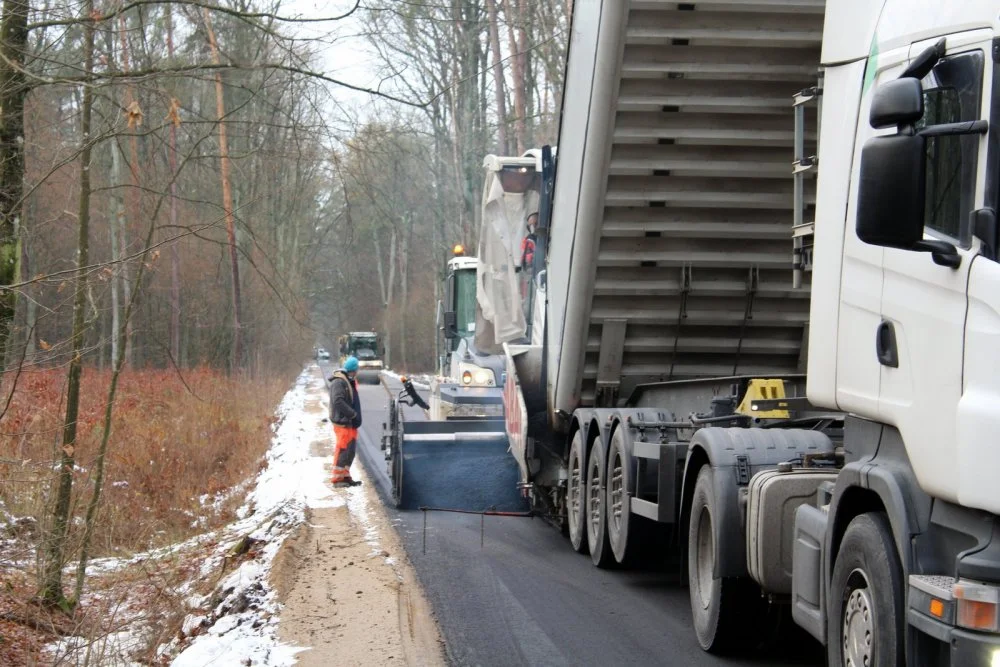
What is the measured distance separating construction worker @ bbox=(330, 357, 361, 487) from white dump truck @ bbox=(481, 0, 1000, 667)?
379cm

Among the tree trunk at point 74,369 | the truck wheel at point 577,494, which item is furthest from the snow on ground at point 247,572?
the truck wheel at point 577,494

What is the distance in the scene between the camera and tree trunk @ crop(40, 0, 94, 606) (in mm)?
8023

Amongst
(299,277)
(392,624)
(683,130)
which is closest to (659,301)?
(683,130)

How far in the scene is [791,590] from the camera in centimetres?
535

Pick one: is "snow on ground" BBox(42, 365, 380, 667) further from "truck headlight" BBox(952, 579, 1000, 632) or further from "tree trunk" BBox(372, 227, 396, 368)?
"tree trunk" BBox(372, 227, 396, 368)

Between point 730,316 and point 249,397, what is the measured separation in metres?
22.9

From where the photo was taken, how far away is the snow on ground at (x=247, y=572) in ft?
21.8

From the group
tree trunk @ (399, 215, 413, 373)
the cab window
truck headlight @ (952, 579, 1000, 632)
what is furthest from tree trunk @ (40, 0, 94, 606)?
tree trunk @ (399, 215, 413, 373)

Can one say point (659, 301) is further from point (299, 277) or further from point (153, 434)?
point (299, 277)

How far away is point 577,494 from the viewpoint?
9797 mm

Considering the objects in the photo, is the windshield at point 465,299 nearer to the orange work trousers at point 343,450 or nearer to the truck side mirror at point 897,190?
the orange work trousers at point 343,450

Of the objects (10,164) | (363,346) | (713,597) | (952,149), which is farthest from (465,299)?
(363,346)

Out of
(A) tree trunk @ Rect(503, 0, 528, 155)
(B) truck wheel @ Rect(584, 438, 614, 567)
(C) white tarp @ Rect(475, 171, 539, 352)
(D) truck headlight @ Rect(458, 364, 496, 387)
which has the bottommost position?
(B) truck wheel @ Rect(584, 438, 614, 567)

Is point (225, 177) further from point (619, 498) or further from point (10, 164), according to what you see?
point (619, 498)
